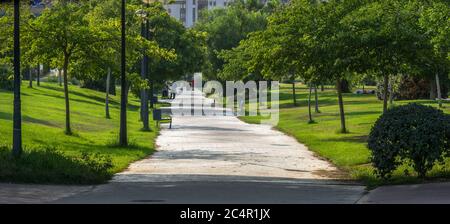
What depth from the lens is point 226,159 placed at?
83.8 feet

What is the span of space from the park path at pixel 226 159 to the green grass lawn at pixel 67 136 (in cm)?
79

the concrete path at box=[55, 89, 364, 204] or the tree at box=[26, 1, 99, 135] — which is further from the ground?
the tree at box=[26, 1, 99, 135]

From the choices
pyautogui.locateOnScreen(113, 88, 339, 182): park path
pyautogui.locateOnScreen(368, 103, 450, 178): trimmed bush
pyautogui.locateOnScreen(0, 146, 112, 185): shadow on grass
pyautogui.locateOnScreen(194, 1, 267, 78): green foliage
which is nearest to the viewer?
pyautogui.locateOnScreen(368, 103, 450, 178): trimmed bush

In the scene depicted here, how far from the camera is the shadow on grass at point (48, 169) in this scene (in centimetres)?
1748

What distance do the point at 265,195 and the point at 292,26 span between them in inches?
734

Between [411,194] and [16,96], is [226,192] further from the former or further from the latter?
[16,96]

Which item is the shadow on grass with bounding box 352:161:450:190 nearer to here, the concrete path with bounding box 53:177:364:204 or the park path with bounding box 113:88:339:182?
the concrete path with bounding box 53:177:364:204

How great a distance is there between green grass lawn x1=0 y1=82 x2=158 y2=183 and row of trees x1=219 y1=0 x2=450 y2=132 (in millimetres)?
6357

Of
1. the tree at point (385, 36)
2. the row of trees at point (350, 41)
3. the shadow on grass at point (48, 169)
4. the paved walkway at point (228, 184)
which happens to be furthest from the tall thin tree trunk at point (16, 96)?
the tree at point (385, 36)

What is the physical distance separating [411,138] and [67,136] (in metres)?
18.5

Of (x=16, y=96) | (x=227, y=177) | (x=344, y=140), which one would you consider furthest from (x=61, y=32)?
(x=227, y=177)

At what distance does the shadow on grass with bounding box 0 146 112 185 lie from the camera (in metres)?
17.5

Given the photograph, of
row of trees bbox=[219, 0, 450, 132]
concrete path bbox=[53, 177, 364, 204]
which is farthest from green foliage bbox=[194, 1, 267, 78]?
concrete path bbox=[53, 177, 364, 204]
